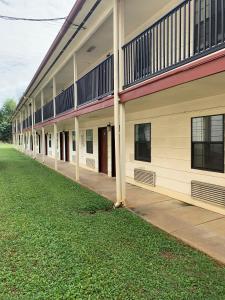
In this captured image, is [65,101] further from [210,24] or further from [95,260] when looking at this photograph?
[95,260]

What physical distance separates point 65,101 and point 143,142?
5119 mm

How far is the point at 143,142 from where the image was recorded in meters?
9.96

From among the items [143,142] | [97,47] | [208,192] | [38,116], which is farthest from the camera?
[38,116]

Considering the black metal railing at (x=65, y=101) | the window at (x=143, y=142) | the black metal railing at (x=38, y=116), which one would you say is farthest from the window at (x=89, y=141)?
the black metal railing at (x=38, y=116)

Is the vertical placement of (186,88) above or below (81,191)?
above

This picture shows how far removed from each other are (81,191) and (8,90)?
125 meters

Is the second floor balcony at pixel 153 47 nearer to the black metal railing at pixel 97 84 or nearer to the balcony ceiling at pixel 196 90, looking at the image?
the black metal railing at pixel 97 84

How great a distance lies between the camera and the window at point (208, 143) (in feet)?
22.1

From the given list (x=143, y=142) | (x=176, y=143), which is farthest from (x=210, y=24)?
(x=143, y=142)

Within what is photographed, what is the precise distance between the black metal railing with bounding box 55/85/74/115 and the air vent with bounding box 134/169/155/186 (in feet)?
14.6

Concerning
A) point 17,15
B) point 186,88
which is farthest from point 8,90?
point 186,88

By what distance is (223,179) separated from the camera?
21.6 ft

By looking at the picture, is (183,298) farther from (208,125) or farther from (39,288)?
(208,125)

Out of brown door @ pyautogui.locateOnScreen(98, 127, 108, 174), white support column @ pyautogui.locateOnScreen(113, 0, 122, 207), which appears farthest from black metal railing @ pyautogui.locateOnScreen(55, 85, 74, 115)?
white support column @ pyautogui.locateOnScreen(113, 0, 122, 207)
